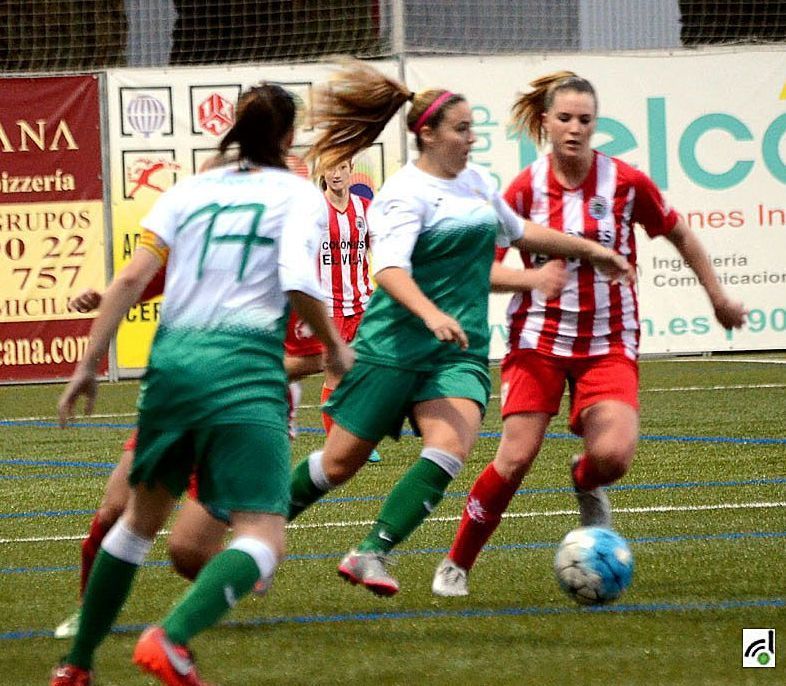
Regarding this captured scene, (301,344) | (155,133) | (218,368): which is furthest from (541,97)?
(155,133)

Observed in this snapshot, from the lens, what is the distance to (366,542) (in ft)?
18.9

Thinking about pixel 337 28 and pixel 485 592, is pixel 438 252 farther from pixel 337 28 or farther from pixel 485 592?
pixel 337 28

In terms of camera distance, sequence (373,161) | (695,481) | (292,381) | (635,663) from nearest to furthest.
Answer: (635,663) → (695,481) → (292,381) → (373,161)

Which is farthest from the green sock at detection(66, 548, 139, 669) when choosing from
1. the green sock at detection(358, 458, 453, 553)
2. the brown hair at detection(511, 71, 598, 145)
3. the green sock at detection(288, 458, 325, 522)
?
the brown hair at detection(511, 71, 598, 145)

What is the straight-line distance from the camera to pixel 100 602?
4.38 m

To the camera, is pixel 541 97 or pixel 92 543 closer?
pixel 92 543

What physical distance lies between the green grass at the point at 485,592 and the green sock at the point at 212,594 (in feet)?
2.24

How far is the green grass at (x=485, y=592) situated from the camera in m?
4.86

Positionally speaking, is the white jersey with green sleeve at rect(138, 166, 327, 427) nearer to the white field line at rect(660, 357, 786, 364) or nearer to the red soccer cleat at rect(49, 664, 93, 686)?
the red soccer cleat at rect(49, 664, 93, 686)

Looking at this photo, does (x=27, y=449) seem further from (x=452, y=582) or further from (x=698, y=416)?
(x=452, y=582)

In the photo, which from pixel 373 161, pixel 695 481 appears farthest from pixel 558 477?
pixel 373 161

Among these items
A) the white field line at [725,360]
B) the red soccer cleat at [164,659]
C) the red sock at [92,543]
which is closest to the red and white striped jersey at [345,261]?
the red sock at [92,543]

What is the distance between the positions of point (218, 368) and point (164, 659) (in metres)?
0.72

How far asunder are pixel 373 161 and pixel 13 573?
11.0 m
